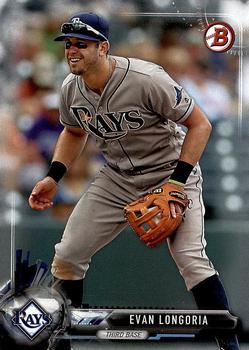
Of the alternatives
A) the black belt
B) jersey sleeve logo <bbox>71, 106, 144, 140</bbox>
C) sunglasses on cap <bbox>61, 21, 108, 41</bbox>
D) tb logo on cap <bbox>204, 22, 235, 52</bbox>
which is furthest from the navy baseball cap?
the black belt

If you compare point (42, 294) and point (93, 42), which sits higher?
point (93, 42)

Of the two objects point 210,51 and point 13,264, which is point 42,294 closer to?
point 13,264

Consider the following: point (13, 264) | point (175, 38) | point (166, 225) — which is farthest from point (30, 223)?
point (175, 38)

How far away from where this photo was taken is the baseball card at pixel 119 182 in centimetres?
596

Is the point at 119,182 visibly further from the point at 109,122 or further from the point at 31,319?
the point at 31,319

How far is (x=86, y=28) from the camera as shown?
5820mm

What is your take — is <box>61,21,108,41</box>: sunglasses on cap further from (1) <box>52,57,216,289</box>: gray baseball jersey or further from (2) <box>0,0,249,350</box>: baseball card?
(1) <box>52,57,216,289</box>: gray baseball jersey

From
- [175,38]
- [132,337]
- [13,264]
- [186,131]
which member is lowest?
[132,337]

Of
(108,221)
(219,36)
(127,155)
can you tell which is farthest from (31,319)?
(219,36)

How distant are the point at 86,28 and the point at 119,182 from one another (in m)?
0.71

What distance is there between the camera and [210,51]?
19.7ft

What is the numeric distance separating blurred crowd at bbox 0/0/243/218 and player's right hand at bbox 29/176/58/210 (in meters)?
0.07

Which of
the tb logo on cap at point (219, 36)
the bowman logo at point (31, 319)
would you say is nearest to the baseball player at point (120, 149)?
the bowman logo at point (31, 319)

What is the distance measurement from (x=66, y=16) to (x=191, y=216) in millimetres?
1036
